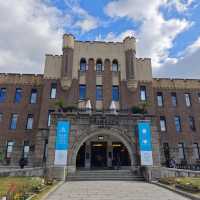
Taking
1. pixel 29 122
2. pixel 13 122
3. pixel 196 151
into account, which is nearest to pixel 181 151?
pixel 196 151

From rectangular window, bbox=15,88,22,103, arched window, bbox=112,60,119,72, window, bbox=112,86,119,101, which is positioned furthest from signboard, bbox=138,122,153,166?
rectangular window, bbox=15,88,22,103

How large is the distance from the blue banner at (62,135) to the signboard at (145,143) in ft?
23.0

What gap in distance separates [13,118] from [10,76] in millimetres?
6287

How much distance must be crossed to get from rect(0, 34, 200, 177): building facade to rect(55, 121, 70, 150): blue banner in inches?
124

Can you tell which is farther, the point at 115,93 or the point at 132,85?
the point at 115,93

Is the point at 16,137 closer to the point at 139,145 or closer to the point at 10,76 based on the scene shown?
the point at 10,76

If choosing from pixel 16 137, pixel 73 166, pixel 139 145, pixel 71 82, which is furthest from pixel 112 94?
pixel 16 137

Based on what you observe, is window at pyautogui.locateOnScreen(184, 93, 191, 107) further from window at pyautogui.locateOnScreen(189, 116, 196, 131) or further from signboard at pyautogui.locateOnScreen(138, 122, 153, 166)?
signboard at pyautogui.locateOnScreen(138, 122, 153, 166)

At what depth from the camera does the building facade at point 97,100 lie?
2384 centimetres

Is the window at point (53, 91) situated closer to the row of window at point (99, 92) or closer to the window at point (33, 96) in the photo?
the window at point (33, 96)

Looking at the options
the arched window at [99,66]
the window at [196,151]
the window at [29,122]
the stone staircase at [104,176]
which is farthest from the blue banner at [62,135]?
the window at [196,151]

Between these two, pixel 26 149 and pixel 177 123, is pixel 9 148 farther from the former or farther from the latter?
pixel 177 123

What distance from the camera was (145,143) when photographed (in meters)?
18.9

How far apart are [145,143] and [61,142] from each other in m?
7.96
